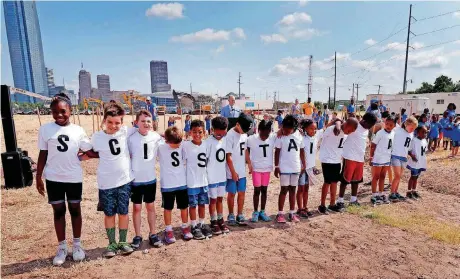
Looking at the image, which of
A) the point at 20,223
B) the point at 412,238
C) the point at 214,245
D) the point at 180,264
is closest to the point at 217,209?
the point at 214,245

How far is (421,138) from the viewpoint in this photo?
6688mm

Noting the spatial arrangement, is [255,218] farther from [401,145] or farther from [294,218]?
[401,145]

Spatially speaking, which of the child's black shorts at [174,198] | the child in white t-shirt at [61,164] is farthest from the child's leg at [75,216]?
the child's black shorts at [174,198]

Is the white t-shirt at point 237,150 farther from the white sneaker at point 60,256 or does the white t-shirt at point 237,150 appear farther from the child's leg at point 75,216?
the white sneaker at point 60,256

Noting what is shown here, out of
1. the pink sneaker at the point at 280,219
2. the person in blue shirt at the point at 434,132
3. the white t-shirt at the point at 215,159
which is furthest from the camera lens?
the person in blue shirt at the point at 434,132

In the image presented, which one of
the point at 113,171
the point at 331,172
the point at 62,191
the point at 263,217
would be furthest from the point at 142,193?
the point at 331,172

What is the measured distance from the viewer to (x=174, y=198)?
4.32 metres

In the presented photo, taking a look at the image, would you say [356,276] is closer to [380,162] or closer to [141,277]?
[141,277]

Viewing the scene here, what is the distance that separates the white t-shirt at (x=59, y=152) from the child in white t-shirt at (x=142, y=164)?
74cm

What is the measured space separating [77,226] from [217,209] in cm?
210

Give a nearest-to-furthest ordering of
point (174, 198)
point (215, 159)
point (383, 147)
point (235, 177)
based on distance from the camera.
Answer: point (174, 198) → point (215, 159) → point (235, 177) → point (383, 147)

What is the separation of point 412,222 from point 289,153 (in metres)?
2.68

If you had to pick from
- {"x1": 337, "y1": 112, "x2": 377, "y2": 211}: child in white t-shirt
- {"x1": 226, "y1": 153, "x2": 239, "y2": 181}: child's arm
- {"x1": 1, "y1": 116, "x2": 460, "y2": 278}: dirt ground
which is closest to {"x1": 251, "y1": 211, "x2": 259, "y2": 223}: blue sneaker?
{"x1": 1, "y1": 116, "x2": 460, "y2": 278}: dirt ground

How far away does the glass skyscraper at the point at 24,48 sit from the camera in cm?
15646
